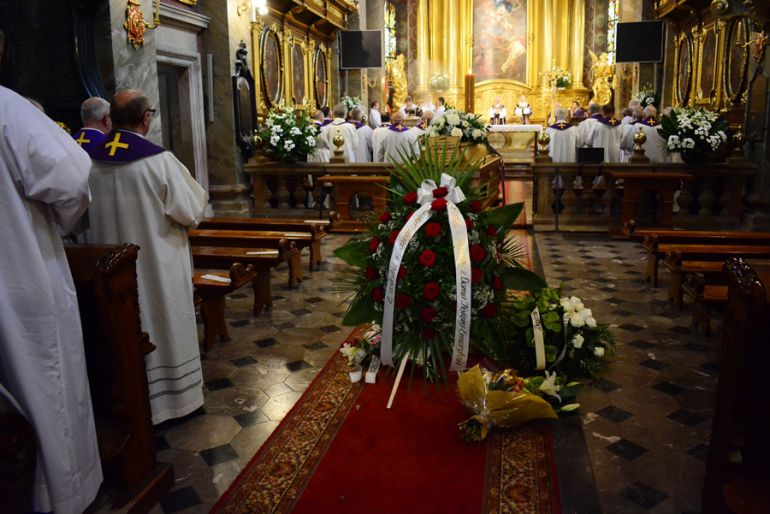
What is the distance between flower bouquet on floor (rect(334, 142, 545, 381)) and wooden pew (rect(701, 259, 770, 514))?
1306 mm

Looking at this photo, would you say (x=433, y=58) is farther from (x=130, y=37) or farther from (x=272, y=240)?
(x=272, y=240)

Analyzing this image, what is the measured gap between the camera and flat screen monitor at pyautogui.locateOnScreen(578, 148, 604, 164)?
9.73 m

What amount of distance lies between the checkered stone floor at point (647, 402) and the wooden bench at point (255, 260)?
2682 mm

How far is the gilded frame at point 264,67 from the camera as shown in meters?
12.7

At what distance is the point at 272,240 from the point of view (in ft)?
19.6

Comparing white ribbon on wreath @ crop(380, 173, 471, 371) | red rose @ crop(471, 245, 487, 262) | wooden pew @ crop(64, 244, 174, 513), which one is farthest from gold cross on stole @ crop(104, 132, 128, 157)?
red rose @ crop(471, 245, 487, 262)

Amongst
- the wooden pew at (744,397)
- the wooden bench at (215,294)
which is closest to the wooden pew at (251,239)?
the wooden bench at (215,294)

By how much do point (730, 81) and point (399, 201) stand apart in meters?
11.6

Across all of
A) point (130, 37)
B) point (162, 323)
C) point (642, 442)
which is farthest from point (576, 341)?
point (130, 37)

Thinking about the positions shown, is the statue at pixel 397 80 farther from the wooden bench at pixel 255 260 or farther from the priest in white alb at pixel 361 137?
the wooden bench at pixel 255 260

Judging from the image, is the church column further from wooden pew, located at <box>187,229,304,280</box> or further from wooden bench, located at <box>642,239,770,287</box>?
wooden pew, located at <box>187,229,304,280</box>

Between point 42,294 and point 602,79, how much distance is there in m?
21.4

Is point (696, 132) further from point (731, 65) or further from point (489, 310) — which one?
point (489, 310)

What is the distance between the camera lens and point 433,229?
3502 millimetres
